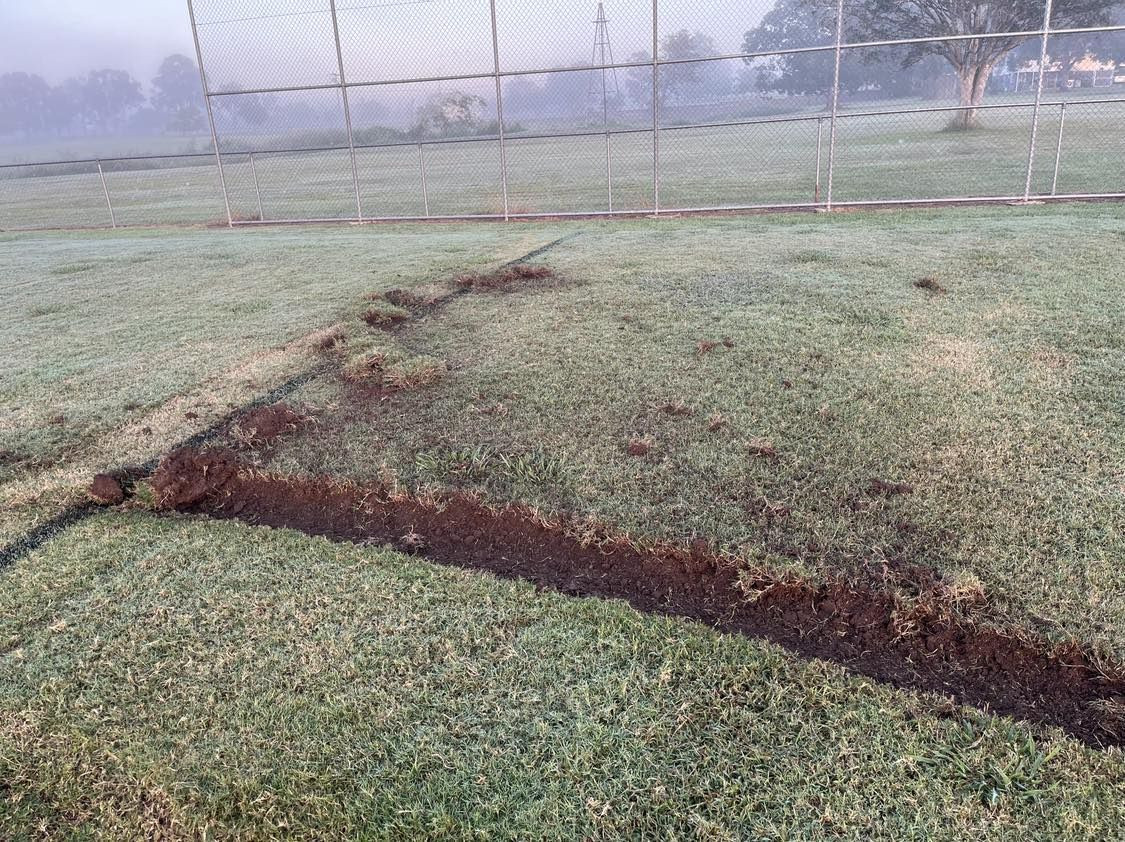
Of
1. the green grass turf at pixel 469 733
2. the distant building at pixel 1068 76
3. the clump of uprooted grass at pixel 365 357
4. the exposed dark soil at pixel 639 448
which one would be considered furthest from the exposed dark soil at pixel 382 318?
the distant building at pixel 1068 76

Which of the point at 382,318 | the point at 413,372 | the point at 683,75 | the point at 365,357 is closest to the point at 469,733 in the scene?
the point at 413,372

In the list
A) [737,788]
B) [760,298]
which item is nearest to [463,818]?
[737,788]

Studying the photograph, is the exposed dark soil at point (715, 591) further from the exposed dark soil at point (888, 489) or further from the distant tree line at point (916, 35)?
the distant tree line at point (916, 35)

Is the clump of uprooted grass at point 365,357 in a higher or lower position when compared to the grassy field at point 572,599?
higher

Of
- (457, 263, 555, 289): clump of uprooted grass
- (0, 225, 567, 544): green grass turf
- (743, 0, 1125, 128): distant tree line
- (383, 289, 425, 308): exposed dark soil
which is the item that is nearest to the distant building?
(743, 0, 1125, 128): distant tree line

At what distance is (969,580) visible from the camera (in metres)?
1.80

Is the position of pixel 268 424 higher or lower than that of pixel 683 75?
→ lower

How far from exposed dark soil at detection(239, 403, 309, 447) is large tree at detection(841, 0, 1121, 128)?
12.6m

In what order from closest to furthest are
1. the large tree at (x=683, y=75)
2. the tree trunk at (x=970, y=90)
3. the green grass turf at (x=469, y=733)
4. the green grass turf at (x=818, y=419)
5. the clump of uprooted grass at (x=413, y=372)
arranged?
the green grass turf at (x=469, y=733) < the green grass turf at (x=818, y=419) < the clump of uprooted grass at (x=413, y=372) < the large tree at (x=683, y=75) < the tree trunk at (x=970, y=90)

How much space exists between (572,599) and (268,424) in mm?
1623

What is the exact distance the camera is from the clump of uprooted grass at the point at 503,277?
5.30m

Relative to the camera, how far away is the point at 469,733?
57.1 inches

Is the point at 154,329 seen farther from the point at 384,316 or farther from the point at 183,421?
the point at 183,421

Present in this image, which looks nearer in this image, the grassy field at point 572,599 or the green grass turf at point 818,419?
the grassy field at point 572,599
